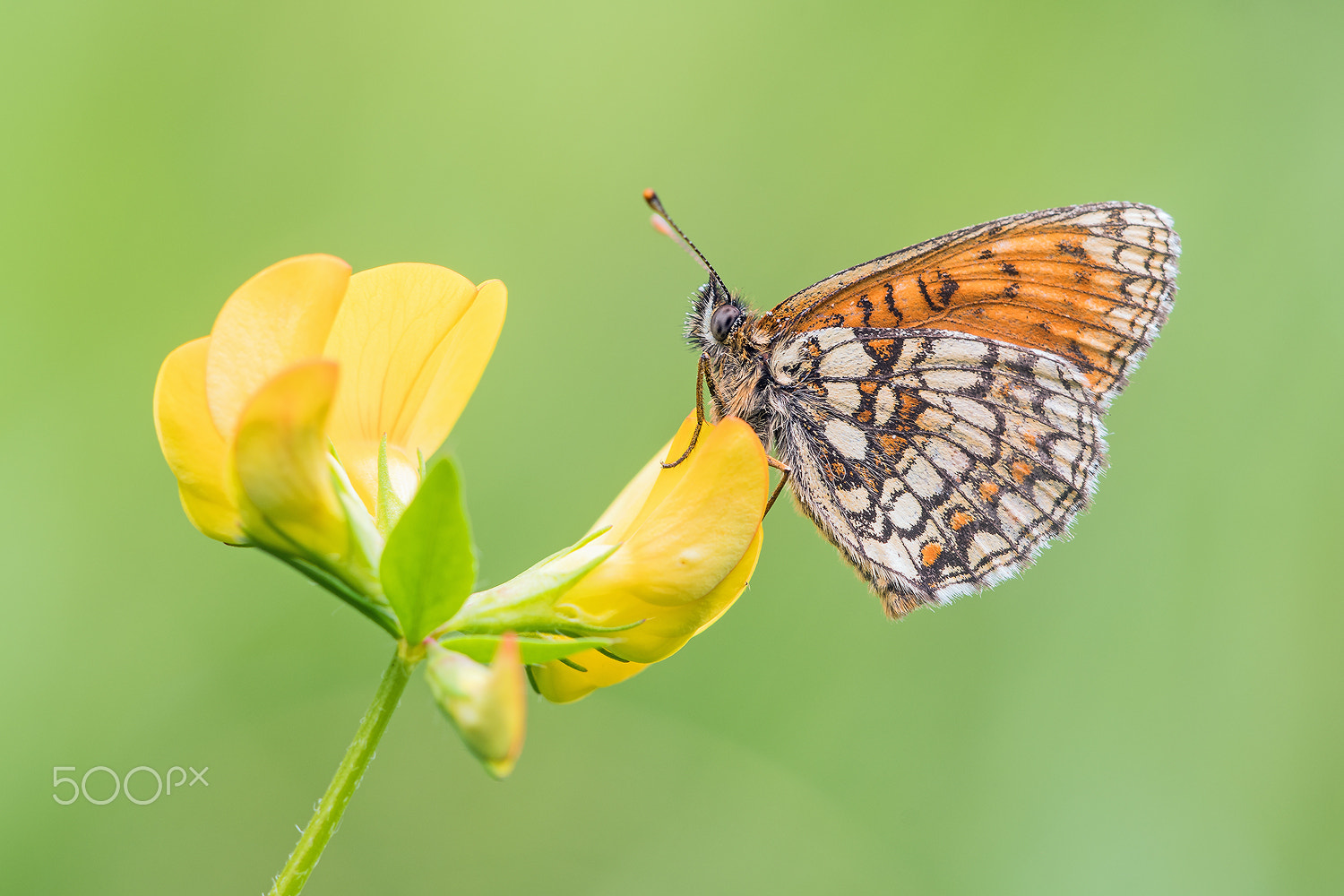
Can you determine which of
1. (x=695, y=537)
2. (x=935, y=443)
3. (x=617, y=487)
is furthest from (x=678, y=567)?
(x=617, y=487)

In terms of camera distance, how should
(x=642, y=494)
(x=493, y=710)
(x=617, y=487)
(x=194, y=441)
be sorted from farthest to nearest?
(x=617, y=487) < (x=642, y=494) < (x=194, y=441) < (x=493, y=710)

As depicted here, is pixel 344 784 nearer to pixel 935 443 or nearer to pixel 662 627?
pixel 662 627

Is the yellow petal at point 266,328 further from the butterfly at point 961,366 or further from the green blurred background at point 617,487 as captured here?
the green blurred background at point 617,487

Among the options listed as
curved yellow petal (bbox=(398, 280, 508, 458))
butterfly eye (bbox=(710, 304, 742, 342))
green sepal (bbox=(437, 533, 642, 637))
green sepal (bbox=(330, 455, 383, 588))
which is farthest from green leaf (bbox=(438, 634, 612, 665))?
butterfly eye (bbox=(710, 304, 742, 342))

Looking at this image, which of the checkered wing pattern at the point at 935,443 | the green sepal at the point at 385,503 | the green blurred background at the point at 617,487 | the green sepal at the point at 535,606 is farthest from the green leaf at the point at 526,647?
the green blurred background at the point at 617,487

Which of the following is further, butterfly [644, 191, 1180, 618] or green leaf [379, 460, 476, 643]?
butterfly [644, 191, 1180, 618]

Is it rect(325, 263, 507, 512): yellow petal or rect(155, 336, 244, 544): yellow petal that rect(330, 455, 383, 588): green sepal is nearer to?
rect(155, 336, 244, 544): yellow petal
